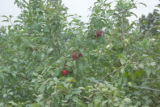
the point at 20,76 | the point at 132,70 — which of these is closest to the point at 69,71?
the point at 132,70

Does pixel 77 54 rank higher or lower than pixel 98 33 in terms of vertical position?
lower

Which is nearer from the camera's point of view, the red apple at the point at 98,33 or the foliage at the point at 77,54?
the foliage at the point at 77,54

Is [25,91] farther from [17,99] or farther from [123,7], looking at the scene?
[123,7]

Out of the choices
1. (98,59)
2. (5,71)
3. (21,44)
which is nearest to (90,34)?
(98,59)

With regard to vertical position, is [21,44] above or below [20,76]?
above

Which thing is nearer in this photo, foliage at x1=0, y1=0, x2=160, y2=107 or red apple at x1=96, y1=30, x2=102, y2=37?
foliage at x1=0, y1=0, x2=160, y2=107

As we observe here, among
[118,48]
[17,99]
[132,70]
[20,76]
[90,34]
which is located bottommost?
[17,99]

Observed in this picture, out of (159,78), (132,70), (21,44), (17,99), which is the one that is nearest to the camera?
(132,70)

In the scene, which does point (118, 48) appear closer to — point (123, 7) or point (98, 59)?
point (98, 59)

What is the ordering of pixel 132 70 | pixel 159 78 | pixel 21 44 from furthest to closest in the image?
1. pixel 21 44
2. pixel 159 78
3. pixel 132 70

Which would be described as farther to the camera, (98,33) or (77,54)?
(98,33)

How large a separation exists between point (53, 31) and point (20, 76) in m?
0.69

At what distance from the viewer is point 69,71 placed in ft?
6.82

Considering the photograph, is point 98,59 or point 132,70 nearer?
point 132,70
